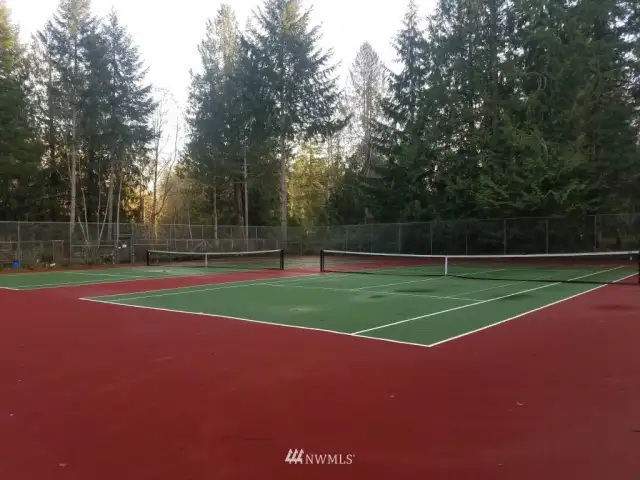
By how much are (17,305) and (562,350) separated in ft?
36.1

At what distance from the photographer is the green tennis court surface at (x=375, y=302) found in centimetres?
820

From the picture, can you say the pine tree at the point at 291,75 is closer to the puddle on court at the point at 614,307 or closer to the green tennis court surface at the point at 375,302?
the green tennis court surface at the point at 375,302

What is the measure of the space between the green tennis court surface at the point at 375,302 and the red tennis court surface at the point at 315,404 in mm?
709

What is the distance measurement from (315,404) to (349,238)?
1194 inches

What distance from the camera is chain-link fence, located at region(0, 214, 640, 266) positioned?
2525cm

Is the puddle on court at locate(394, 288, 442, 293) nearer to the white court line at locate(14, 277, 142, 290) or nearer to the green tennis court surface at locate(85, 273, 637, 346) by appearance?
the green tennis court surface at locate(85, 273, 637, 346)

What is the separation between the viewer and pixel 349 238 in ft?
114

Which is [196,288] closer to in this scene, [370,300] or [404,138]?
[370,300]

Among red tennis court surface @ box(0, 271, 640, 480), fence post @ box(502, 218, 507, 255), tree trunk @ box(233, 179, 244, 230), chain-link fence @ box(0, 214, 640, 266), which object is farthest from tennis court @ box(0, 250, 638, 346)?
tree trunk @ box(233, 179, 244, 230)

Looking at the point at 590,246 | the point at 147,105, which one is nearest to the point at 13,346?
the point at 590,246

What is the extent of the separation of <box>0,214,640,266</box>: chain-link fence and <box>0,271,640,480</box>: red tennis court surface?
1964cm

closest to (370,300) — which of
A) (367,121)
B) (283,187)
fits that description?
(283,187)

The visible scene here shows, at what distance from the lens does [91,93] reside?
104ft

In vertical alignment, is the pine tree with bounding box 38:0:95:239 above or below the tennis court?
above
